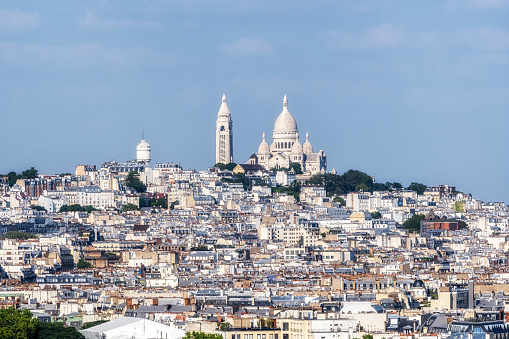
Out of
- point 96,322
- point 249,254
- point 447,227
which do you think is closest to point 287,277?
point 249,254

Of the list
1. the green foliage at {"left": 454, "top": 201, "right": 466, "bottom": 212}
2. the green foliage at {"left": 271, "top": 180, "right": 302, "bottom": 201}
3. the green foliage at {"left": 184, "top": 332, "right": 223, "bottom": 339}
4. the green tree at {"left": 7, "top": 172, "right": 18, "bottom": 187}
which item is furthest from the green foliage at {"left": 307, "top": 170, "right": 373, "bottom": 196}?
the green foliage at {"left": 184, "top": 332, "right": 223, "bottom": 339}

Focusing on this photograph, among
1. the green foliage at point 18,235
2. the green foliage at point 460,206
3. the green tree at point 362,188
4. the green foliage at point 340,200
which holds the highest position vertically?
the green tree at point 362,188

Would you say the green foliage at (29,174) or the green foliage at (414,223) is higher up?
the green foliage at (29,174)

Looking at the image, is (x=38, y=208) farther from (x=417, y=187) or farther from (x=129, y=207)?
(x=417, y=187)

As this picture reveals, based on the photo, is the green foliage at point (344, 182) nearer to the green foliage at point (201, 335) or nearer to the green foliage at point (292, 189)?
the green foliage at point (292, 189)

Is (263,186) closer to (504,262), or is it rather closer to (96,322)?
(504,262)

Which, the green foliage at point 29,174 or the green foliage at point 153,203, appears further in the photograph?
the green foliage at point 29,174

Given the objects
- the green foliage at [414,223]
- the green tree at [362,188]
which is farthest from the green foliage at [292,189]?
the green foliage at [414,223]
